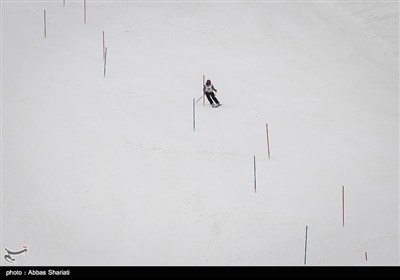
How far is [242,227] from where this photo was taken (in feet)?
52.9

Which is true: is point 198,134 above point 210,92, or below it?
below

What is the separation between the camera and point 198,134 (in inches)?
800

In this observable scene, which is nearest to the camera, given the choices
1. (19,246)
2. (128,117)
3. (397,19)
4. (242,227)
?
(19,246)

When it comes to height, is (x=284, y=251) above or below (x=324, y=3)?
below

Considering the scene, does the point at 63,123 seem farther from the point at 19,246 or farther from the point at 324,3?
the point at 324,3

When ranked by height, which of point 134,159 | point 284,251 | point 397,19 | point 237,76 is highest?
point 397,19

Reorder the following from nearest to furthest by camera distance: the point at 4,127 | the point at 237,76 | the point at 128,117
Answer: the point at 4,127
the point at 128,117
the point at 237,76

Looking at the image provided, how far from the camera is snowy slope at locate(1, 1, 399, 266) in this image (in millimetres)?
15695

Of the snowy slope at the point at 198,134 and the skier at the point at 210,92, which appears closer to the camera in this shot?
the snowy slope at the point at 198,134

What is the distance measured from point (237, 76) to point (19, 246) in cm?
1243

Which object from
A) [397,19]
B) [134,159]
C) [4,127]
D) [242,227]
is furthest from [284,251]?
[397,19]

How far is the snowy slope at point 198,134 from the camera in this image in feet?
51.5

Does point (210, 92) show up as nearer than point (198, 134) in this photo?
No

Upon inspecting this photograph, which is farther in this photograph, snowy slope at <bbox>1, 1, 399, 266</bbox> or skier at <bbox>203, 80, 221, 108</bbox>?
skier at <bbox>203, 80, 221, 108</bbox>
